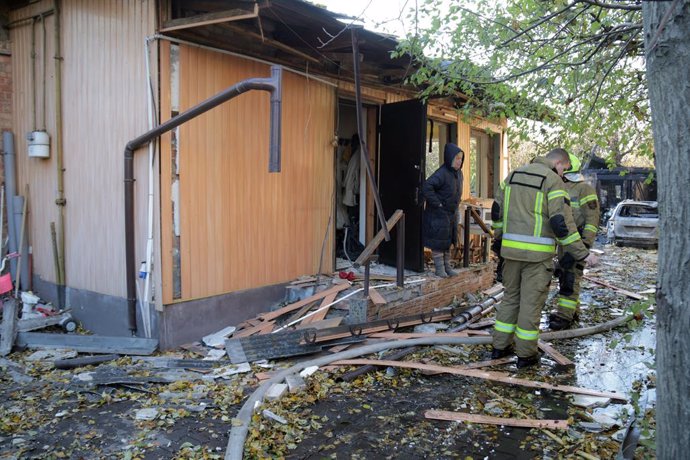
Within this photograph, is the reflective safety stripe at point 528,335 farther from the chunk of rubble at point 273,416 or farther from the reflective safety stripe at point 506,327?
the chunk of rubble at point 273,416

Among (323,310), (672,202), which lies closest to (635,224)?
(323,310)

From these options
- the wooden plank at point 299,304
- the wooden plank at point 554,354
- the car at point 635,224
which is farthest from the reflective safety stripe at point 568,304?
the car at point 635,224

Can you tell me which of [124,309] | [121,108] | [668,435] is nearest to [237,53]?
[121,108]

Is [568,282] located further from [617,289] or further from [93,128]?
[93,128]

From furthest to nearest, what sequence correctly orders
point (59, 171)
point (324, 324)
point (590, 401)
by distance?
point (59, 171) → point (324, 324) → point (590, 401)

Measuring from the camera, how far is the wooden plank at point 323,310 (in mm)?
6094

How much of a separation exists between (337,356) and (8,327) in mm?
3850

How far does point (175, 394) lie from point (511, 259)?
10.9ft

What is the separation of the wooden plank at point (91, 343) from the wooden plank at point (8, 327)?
0.13 metres

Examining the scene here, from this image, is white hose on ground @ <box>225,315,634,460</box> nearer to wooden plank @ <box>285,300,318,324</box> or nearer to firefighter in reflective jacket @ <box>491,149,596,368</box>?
firefighter in reflective jacket @ <box>491,149,596,368</box>

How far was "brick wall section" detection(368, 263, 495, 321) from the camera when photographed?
644 centimetres

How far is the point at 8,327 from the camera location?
6137mm

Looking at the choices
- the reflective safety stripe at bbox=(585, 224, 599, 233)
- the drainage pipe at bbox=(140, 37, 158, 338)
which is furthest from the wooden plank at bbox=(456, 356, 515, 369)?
the drainage pipe at bbox=(140, 37, 158, 338)

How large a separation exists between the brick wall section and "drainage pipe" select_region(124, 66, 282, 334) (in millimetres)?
2378
